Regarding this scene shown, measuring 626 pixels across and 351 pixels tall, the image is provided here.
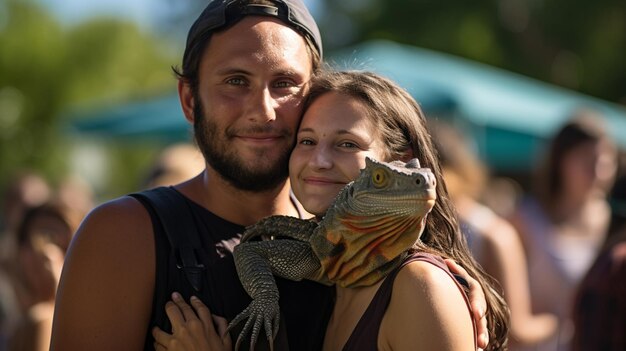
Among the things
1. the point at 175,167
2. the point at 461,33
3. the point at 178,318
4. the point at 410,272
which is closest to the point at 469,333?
the point at 410,272

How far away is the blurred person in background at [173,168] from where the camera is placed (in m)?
5.63

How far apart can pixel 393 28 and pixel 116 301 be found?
26.8 m

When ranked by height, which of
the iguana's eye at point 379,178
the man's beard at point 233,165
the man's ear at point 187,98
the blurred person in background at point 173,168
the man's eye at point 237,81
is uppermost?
the man's eye at point 237,81

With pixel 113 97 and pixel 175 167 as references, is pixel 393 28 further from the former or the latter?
pixel 175 167

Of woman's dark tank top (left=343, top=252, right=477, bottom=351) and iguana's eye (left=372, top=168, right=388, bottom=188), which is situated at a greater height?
iguana's eye (left=372, top=168, right=388, bottom=188)

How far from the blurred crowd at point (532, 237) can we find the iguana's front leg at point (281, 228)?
5.67 ft

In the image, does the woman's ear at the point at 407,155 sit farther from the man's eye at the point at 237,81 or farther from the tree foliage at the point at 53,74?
the tree foliage at the point at 53,74

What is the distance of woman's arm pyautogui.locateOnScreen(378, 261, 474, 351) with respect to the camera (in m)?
2.89

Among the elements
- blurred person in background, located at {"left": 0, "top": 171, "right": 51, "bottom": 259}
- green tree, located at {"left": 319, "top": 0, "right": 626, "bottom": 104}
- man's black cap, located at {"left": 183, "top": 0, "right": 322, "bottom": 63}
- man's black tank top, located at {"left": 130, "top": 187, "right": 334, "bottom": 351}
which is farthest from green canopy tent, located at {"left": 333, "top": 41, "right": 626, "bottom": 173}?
green tree, located at {"left": 319, "top": 0, "right": 626, "bottom": 104}

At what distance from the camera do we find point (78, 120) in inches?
491

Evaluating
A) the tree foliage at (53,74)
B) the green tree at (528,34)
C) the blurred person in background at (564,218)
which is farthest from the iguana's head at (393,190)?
the tree foliage at (53,74)

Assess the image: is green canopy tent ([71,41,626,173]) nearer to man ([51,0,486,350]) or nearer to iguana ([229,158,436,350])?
man ([51,0,486,350])

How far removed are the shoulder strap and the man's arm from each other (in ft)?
0.23

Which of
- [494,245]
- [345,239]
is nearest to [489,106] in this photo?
[494,245]
